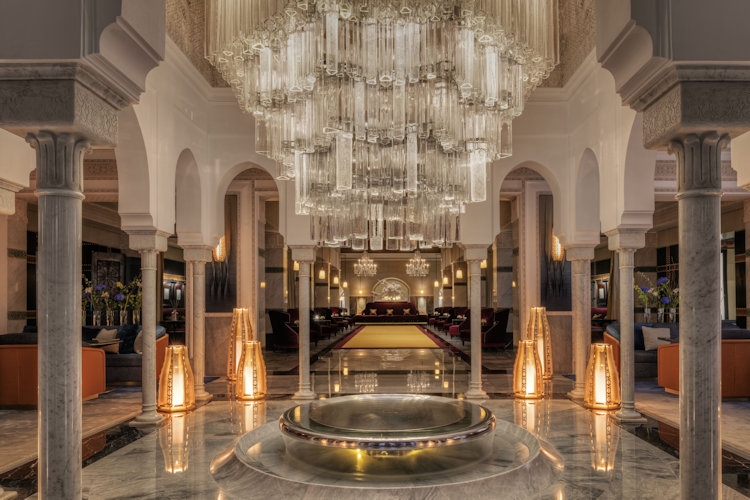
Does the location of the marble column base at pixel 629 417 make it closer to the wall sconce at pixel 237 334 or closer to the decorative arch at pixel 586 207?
the decorative arch at pixel 586 207

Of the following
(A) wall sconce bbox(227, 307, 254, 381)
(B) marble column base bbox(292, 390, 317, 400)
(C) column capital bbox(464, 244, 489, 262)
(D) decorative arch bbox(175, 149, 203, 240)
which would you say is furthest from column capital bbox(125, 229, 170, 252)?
(C) column capital bbox(464, 244, 489, 262)

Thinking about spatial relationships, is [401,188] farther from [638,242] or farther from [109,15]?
[638,242]

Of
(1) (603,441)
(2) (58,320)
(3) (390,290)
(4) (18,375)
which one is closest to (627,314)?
(1) (603,441)

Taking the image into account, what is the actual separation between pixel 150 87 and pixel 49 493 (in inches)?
198

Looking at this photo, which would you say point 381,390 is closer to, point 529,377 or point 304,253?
point 529,377

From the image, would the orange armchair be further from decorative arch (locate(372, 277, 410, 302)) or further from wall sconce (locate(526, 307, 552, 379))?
decorative arch (locate(372, 277, 410, 302))

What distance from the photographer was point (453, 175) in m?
5.43

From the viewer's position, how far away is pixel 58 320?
2.85 m

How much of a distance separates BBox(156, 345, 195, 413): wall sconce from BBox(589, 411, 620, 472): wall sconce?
15.5 ft

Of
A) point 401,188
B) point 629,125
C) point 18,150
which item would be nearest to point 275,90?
point 401,188

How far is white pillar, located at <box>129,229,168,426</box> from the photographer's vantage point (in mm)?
6840

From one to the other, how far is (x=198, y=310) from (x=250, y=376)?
4.38 ft

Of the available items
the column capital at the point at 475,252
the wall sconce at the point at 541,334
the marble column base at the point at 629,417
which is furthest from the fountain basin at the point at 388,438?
the wall sconce at the point at 541,334

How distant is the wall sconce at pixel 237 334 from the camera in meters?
9.38
